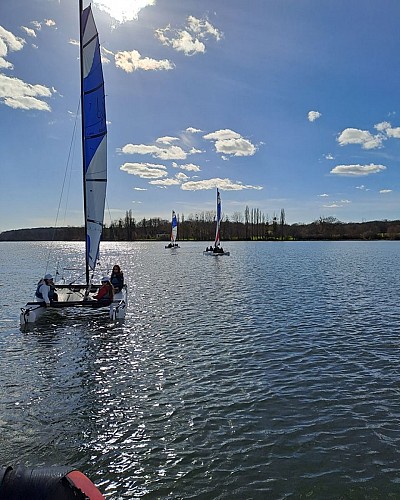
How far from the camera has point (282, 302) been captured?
20.6 m

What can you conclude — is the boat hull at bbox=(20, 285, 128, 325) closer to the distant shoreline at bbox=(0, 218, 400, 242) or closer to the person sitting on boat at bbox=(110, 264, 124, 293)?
the person sitting on boat at bbox=(110, 264, 124, 293)

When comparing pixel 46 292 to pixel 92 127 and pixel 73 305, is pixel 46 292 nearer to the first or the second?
pixel 73 305

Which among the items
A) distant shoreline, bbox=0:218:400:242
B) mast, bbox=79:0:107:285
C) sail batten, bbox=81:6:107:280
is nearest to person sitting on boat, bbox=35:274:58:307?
mast, bbox=79:0:107:285

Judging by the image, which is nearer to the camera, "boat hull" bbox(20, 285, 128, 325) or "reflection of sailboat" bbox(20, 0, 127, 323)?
"boat hull" bbox(20, 285, 128, 325)

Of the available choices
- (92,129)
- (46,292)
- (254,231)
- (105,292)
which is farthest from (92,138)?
(254,231)

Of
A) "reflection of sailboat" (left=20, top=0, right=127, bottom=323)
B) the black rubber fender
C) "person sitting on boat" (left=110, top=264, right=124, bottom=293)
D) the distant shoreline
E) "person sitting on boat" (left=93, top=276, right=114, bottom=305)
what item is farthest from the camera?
the distant shoreline

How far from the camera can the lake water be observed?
18.8 ft

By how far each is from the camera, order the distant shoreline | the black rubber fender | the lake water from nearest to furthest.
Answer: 1. the black rubber fender
2. the lake water
3. the distant shoreline

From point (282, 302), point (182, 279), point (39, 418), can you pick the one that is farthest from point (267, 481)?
point (182, 279)

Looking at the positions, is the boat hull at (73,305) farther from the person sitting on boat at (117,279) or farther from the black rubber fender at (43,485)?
the black rubber fender at (43,485)

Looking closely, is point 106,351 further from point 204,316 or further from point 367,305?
point 367,305

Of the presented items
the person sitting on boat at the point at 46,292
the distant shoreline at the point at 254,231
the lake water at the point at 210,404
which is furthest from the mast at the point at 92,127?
the distant shoreline at the point at 254,231

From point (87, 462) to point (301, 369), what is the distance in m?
5.91

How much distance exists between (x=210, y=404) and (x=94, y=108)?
48.1 feet
